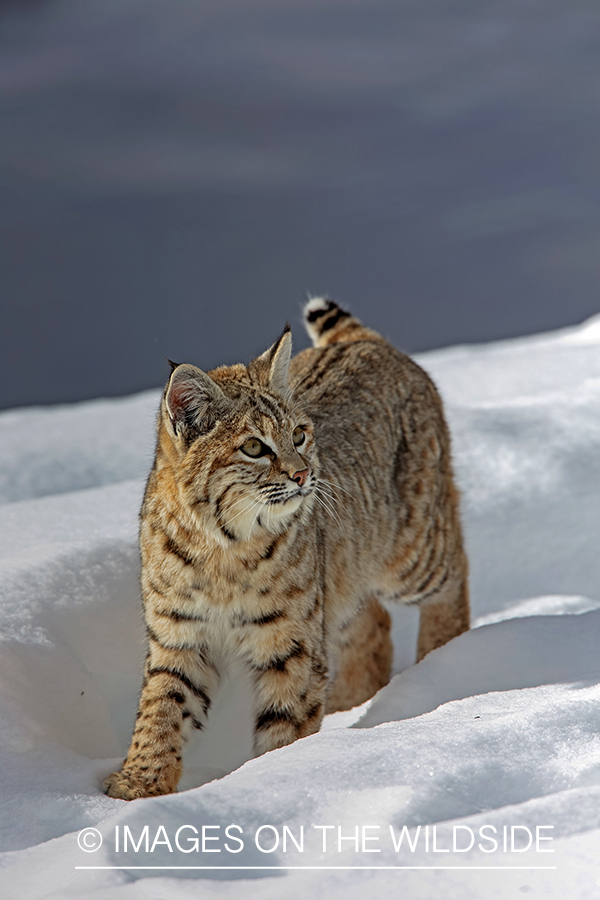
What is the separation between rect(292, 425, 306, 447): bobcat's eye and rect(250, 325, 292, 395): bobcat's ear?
0.13 m

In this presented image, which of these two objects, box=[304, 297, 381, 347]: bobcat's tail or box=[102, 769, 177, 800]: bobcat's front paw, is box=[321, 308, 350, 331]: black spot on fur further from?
box=[102, 769, 177, 800]: bobcat's front paw

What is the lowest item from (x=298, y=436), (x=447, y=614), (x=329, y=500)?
(x=447, y=614)

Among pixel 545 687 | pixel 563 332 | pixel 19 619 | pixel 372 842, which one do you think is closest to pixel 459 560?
pixel 545 687

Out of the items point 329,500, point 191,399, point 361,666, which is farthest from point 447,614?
point 191,399

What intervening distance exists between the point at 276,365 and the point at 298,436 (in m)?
0.21

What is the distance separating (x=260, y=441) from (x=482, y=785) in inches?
35.6

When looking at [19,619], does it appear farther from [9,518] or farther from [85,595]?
[9,518]

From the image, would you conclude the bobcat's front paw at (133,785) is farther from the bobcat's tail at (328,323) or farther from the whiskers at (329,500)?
the bobcat's tail at (328,323)

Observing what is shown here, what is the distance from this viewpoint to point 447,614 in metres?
3.30

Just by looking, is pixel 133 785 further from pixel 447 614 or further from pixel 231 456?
pixel 447 614

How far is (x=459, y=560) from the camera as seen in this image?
3.32 meters

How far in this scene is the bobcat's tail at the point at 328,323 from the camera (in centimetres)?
344

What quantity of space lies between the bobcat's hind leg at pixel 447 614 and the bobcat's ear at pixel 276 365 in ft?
4.40

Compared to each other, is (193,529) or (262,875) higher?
(193,529)
